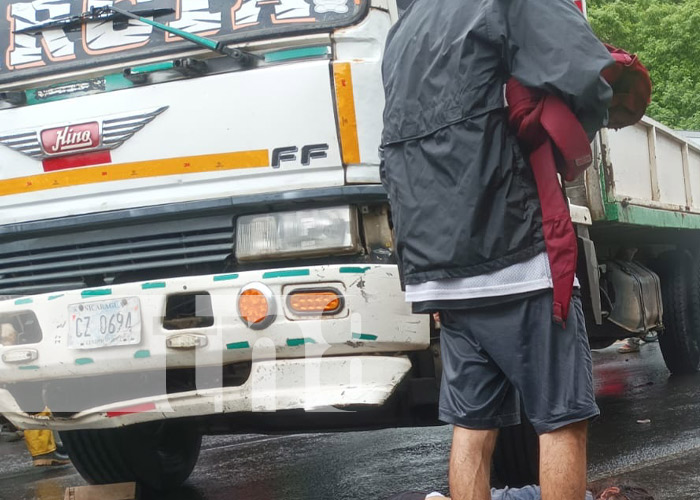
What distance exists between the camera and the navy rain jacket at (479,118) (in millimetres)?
2631

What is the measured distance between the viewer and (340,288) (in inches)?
137

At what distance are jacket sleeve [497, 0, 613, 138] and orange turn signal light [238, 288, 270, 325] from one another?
1.26 meters

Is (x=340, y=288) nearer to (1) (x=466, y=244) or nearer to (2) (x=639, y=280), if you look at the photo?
(1) (x=466, y=244)

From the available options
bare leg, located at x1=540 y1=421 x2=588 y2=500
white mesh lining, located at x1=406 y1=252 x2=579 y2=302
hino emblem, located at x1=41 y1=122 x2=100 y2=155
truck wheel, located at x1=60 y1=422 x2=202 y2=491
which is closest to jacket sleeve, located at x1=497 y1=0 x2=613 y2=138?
white mesh lining, located at x1=406 y1=252 x2=579 y2=302

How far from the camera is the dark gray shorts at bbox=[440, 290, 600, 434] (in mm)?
2705

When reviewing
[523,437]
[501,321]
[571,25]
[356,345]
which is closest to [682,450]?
[523,437]

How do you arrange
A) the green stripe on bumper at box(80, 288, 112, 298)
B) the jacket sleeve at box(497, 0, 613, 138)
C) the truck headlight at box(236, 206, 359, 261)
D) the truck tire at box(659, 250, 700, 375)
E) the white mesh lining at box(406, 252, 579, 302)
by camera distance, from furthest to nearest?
the truck tire at box(659, 250, 700, 375), the green stripe on bumper at box(80, 288, 112, 298), the truck headlight at box(236, 206, 359, 261), the white mesh lining at box(406, 252, 579, 302), the jacket sleeve at box(497, 0, 613, 138)

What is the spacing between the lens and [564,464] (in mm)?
2680

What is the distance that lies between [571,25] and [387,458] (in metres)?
3.19

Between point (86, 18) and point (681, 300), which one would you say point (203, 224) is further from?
point (681, 300)

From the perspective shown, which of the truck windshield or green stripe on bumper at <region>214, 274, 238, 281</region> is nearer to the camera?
green stripe on bumper at <region>214, 274, 238, 281</region>

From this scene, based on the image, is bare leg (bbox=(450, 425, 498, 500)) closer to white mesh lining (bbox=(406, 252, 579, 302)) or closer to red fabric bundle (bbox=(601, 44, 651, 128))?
white mesh lining (bbox=(406, 252, 579, 302))

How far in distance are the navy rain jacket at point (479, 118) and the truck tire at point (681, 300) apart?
5.00 meters

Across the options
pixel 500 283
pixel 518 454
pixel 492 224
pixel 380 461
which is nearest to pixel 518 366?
pixel 500 283
